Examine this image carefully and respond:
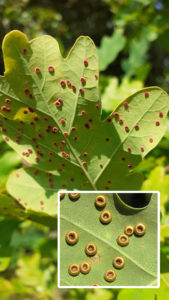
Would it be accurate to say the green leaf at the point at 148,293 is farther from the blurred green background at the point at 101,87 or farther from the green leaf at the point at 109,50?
the green leaf at the point at 109,50

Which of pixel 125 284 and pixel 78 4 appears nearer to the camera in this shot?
pixel 125 284

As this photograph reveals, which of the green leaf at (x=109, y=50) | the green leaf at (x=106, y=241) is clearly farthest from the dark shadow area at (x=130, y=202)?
the green leaf at (x=109, y=50)

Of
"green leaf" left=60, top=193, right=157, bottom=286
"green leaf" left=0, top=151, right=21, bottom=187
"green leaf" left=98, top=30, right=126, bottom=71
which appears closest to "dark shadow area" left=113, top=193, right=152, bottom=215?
"green leaf" left=60, top=193, right=157, bottom=286

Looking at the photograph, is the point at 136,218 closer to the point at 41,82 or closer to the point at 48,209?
the point at 48,209

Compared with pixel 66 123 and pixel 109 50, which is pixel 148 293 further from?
pixel 109 50

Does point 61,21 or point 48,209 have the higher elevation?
point 48,209

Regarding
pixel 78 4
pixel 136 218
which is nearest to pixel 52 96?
pixel 136 218
